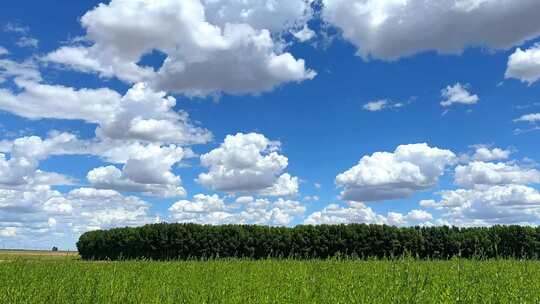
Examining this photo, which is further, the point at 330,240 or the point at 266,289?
the point at 330,240

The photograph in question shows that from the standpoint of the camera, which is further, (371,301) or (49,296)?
(49,296)

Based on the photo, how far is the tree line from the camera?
38.3 meters

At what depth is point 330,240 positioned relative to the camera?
3966cm

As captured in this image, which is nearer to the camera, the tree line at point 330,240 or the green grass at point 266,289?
the green grass at point 266,289

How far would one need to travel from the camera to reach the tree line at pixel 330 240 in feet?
126

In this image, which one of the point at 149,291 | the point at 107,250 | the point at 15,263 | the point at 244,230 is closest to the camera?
the point at 149,291

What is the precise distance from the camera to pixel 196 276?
13.3 m

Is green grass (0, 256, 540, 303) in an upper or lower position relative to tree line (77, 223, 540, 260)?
lower

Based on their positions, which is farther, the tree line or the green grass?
the tree line

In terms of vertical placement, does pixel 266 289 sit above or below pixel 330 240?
below

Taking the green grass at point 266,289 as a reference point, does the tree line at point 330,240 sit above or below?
above

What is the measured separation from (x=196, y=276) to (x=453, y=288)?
6.37 meters

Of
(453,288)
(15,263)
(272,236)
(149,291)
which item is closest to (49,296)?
(149,291)

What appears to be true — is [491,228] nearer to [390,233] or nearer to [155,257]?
[390,233]
